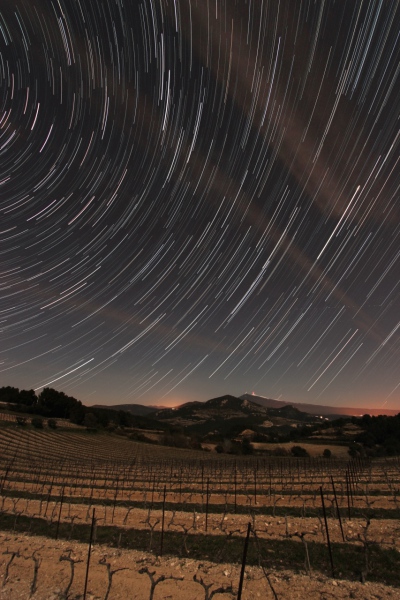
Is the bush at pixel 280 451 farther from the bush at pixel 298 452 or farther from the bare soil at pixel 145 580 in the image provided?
the bare soil at pixel 145 580

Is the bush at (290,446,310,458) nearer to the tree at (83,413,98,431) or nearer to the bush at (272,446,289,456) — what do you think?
the bush at (272,446,289,456)

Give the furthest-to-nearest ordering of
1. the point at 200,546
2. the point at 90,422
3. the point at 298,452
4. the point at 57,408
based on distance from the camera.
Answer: the point at 57,408 → the point at 90,422 → the point at 298,452 → the point at 200,546

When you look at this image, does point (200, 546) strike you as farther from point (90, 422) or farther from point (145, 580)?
point (90, 422)

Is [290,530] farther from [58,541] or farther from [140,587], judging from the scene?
[58,541]

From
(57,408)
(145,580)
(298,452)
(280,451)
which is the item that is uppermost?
(145,580)

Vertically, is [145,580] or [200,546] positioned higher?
[145,580]

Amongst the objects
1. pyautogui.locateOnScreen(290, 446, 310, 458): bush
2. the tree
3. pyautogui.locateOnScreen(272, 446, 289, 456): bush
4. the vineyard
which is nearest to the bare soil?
the vineyard

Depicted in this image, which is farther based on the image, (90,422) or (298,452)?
(90,422)

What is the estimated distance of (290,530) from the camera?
1495cm

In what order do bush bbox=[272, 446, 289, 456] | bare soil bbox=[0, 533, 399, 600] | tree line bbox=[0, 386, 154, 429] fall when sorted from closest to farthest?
1. bare soil bbox=[0, 533, 399, 600]
2. bush bbox=[272, 446, 289, 456]
3. tree line bbox=[0, 386, 154, 429]

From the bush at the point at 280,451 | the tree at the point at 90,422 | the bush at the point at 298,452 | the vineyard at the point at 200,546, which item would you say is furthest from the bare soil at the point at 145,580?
the tree at the point at 90,422

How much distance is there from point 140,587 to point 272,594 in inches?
158

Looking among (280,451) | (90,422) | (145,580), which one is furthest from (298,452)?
(145,580)

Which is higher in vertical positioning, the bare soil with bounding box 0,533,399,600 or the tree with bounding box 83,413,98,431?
the bare soil with bounding box 0,533,399,600
